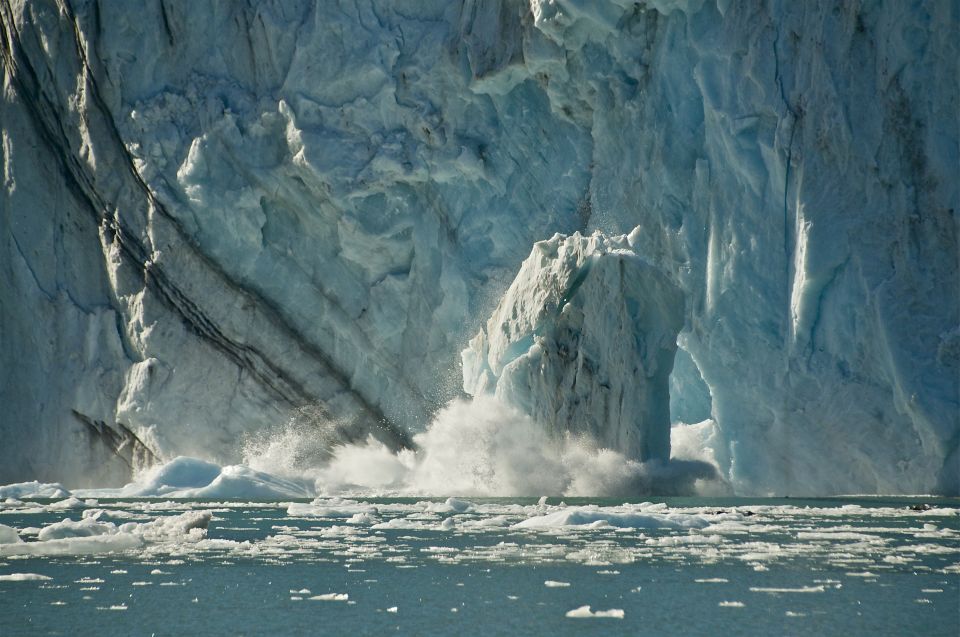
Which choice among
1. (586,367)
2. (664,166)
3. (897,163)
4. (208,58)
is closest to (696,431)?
(586,367)

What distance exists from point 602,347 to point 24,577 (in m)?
10.7

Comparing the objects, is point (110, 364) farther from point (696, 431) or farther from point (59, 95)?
point (696, 431)

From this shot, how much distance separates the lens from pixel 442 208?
21.1 meters

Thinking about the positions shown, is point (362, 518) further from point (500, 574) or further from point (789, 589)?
point (789, 589)

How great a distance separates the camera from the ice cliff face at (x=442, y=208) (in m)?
15.2

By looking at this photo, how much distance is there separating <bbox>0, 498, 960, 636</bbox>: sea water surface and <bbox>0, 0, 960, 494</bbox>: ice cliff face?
13.4 ft

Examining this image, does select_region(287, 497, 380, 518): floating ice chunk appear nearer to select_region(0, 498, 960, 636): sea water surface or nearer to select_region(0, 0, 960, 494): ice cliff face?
select_region(0, 498, 960, 636): sea water surface

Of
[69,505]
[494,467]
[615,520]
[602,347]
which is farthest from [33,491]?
[615,520]

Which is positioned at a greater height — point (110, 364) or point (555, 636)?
point (110, 364)

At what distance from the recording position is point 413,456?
67.7 feet

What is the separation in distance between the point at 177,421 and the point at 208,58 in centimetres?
666

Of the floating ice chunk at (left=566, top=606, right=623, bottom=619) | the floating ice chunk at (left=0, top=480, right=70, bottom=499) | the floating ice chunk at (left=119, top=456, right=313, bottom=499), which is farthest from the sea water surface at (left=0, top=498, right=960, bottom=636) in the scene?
the floating ice chunk at (left=0, top=480, right=70, bottom=499)

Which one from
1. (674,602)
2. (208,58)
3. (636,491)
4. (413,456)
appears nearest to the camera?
(674,602)

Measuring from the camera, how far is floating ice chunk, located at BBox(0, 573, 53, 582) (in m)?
7.41
